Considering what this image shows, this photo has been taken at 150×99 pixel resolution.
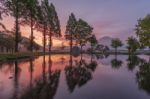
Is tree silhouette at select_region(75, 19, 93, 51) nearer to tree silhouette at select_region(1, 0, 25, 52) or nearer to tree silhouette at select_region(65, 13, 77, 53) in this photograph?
tree silhouette at select_region(65, 13, 77, 53)

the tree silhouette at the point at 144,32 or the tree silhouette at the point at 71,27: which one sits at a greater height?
the tree silhouette at the point at 71,27

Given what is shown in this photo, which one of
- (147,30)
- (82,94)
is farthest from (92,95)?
(147,30)

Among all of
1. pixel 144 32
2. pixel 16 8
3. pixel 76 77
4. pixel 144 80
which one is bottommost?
pixel 144 80

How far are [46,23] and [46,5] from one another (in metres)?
6.26

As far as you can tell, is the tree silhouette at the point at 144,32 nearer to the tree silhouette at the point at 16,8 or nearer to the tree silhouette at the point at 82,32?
the tree silhouette at the point at 16,8

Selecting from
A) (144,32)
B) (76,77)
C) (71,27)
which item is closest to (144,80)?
(76,77)

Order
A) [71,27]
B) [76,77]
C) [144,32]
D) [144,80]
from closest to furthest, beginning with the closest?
1. [144,80]
2. [76,77]
3. [144,32]
4. [71,27]

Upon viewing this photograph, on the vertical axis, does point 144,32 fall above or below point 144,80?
above

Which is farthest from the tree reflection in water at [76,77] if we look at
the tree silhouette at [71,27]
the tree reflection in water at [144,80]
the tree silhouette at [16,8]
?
the tree silhouette at [71,27]

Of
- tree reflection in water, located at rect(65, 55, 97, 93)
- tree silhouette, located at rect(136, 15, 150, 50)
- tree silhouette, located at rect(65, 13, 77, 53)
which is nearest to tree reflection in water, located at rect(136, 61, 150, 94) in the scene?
tree reflection in water, located at rect(65, 55, 97, 93)

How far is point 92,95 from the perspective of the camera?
38.9 feet

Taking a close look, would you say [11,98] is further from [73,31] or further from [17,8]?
[73,31]

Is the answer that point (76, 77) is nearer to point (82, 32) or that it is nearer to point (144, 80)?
point (144, 80)

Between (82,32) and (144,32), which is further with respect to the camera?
(82,32)
